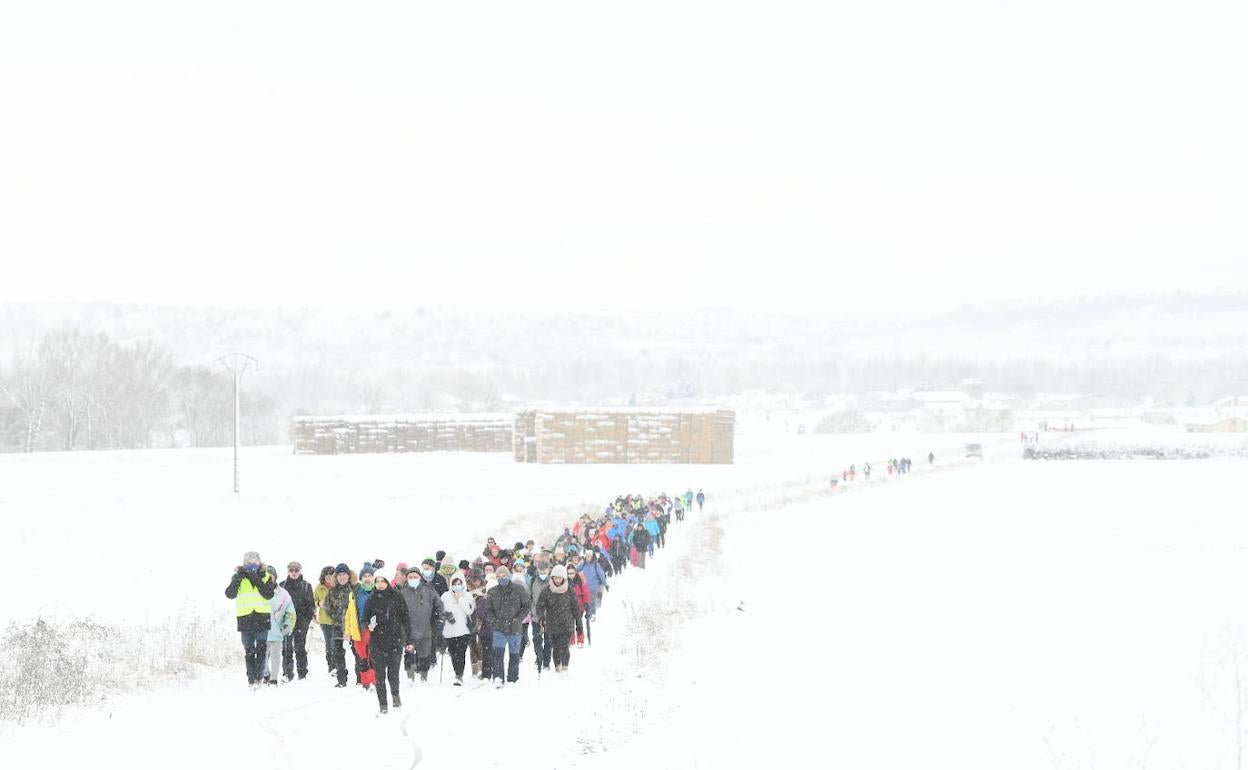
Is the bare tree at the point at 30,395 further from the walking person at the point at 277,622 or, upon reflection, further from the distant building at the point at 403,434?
the walking person at the point at 277,622

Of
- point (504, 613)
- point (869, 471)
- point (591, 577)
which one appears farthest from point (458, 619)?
point (869, 471)

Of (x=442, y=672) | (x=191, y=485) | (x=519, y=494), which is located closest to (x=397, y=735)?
(x=442, y=672)

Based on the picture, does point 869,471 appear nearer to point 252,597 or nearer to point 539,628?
point 539,628

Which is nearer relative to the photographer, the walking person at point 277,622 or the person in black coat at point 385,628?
the person in black coat at point 385,628

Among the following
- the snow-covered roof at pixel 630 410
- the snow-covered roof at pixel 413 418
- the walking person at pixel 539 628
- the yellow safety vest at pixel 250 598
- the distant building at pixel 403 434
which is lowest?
the walking person at pixel 539 628

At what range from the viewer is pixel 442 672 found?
53.7 ft

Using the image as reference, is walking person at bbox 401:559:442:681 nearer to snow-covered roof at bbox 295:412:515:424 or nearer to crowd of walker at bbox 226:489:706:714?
crowd of walker at bbox 226:489:706:714

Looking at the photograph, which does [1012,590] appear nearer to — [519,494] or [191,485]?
[519,494]

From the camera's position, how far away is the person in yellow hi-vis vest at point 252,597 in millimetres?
14352

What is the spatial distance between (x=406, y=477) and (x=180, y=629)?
154ft

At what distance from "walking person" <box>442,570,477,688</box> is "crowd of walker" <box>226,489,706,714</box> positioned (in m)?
0.01

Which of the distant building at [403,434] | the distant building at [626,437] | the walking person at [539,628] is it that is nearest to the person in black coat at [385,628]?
A: the walking person at [539,628]

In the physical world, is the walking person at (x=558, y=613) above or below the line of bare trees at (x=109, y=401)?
below

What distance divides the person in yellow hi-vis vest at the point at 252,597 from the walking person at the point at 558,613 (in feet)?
9.66
